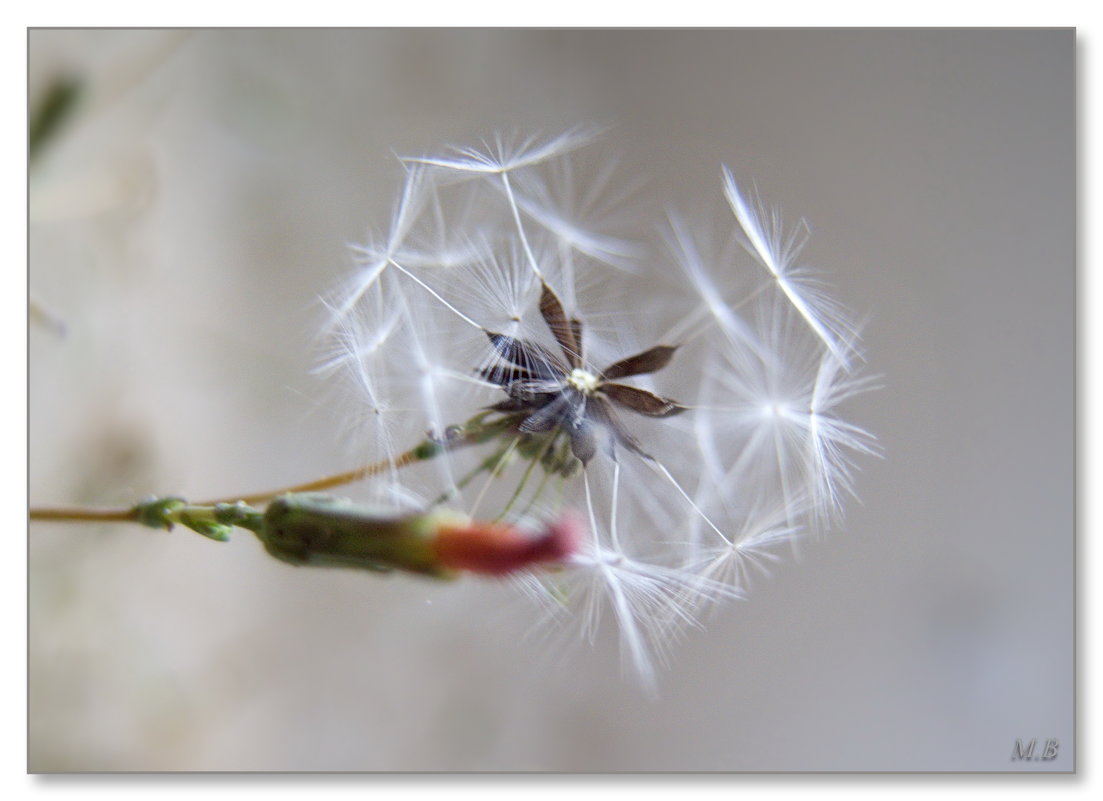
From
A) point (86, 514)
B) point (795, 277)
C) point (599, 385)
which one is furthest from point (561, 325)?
point (86, 514)

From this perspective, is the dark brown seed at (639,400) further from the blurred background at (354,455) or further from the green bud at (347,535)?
the blurred background at (354,455)

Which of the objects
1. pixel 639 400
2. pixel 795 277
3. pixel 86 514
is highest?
pixel 795 277

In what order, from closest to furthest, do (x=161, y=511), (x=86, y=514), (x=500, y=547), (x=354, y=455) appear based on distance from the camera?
(x=500, y=547) < (x=161, y=511) < (x=86, y=514) < (x=354, y=455)

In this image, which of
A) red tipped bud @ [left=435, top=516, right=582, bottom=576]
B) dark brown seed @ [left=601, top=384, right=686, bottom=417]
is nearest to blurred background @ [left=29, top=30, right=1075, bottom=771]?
dark brown seed @ [left=601, top=384, right=686, bottom=417]

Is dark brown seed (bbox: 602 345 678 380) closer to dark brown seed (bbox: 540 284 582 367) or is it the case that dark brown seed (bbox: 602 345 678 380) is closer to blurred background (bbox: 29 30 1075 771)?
dark brown seed (bbox: 540 284 582 367)

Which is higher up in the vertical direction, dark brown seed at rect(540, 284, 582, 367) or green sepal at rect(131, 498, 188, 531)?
dark brown seed at rect(540, 284, 582, 367)

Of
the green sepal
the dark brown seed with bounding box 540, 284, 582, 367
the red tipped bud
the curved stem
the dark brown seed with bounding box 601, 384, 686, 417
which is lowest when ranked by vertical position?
the curved stem

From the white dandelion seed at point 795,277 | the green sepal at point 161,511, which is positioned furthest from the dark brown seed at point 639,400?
the green sepal at point 161,511

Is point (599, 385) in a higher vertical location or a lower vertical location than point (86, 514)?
higher

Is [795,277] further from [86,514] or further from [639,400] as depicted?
[86,514]

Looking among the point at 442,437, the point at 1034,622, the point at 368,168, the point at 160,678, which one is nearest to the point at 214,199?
the point at 368,168
